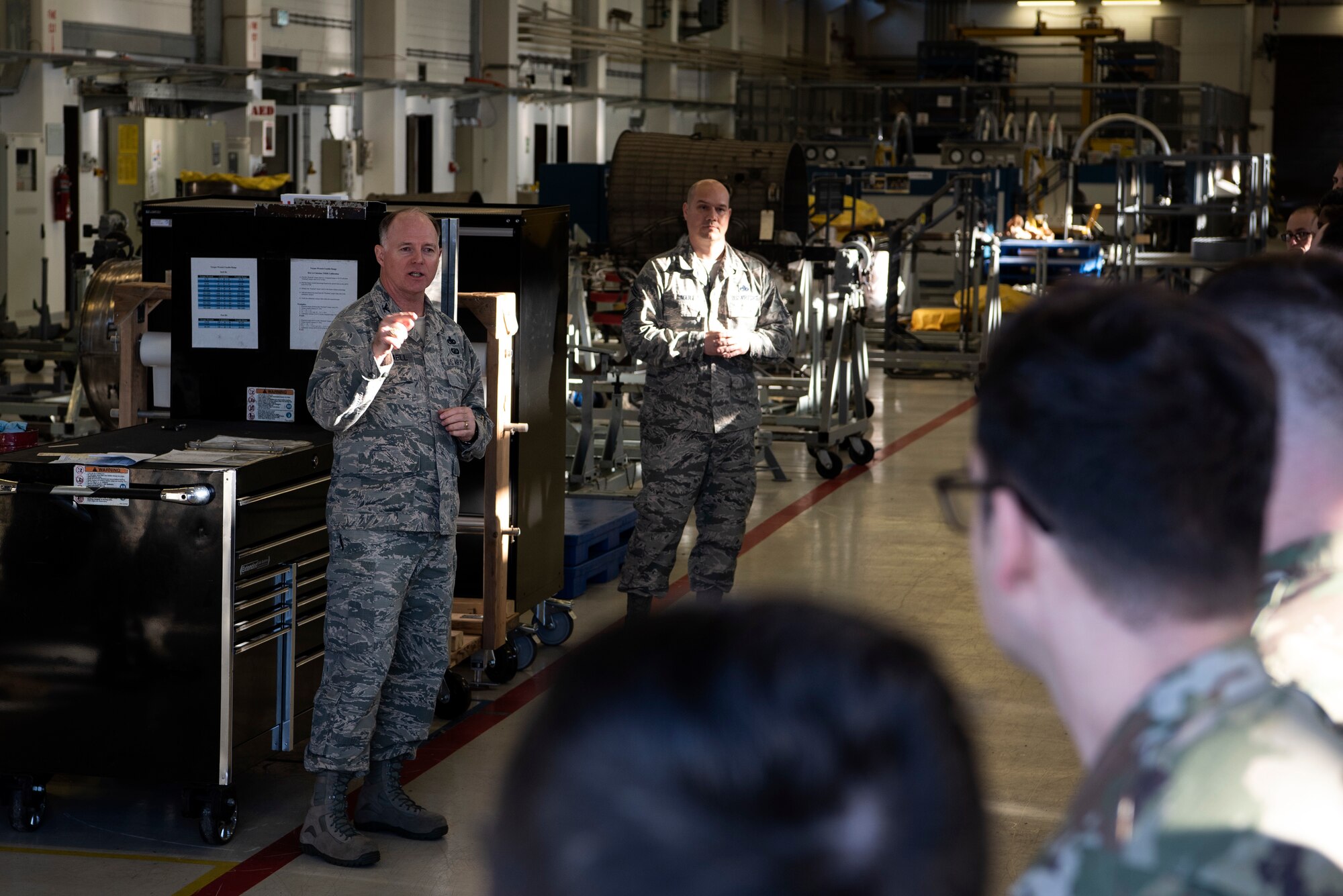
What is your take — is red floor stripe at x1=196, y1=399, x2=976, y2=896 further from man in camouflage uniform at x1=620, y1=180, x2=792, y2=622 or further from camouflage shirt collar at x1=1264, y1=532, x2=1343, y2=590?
camouflage shirt collar at x1=1264, y1=532, x2=1343, y2=590

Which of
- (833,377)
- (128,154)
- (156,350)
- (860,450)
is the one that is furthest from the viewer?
(128,154)

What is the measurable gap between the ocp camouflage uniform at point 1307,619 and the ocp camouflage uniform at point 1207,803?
0.48 meters

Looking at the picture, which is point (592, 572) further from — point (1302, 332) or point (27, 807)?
Result: point (1302, 332)

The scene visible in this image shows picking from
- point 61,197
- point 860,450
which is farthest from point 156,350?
point 61,197

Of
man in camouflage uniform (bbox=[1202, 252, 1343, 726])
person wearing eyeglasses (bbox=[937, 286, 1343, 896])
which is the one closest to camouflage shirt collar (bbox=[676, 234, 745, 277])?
man in camouflage uniform (bbox=[1202, 252, 1343, 726])

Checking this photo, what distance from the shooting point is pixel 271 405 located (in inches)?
187

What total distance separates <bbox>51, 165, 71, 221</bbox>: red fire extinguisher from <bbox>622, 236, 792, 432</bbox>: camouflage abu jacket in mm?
9670

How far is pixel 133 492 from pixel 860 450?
652 cm

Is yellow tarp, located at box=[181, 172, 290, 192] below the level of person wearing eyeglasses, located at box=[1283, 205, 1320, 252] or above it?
above

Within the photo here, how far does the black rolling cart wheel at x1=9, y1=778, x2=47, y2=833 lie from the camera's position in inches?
154

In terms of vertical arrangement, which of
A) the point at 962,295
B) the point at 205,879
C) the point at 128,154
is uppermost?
the point at 128,154

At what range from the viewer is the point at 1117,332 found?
962 millimetres

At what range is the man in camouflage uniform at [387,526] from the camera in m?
3.66

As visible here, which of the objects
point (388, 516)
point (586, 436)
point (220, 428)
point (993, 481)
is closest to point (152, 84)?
point (586, 436)
